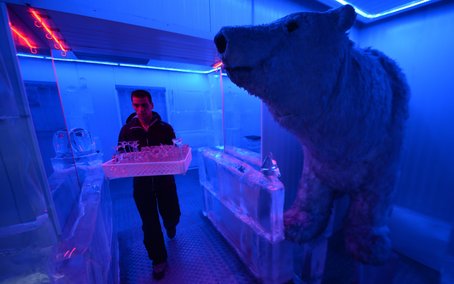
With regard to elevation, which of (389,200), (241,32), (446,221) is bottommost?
(446,221)

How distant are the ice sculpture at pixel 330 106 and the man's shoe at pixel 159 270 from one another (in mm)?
1052

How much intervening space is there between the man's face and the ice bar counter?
0.74 metres

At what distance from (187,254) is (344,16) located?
1.96 metres

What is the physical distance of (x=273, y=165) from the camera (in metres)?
1.23

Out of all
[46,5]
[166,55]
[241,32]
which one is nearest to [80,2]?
[46,5]

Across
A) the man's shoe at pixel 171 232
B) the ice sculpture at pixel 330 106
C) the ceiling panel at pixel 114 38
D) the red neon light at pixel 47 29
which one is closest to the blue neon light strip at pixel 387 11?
the ice sculpture at pixel 330 106

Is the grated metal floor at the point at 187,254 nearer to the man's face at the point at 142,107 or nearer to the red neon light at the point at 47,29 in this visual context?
the man's face at the point at 142,107

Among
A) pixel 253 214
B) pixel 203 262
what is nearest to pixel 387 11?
pixel 253 214

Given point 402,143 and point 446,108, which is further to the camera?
point 446,108

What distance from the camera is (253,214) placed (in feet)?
4.30

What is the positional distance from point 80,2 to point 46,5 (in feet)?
0.40

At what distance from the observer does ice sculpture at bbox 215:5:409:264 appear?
63cm

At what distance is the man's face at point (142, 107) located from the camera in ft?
4.22

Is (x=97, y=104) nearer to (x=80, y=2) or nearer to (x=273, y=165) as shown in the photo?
(x=80, y=2)
